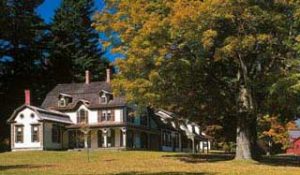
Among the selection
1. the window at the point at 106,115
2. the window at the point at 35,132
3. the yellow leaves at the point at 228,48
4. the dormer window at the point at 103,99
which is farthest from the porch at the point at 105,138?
the yellow leaves at the point at 228,48

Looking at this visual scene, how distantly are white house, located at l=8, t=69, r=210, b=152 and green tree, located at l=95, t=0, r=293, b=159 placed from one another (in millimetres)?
28446

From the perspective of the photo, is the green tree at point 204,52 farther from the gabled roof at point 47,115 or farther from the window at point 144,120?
the window at point 144,120

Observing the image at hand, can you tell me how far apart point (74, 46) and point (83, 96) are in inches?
916

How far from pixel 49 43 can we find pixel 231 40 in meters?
63.4

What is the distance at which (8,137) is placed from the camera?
86.9 meters

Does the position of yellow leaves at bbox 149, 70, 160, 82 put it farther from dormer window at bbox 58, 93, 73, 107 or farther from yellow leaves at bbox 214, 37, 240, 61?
dormer window at bbox 58, 93, 73, 107

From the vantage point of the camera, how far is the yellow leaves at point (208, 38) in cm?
3666

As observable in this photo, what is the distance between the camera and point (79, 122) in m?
75.7

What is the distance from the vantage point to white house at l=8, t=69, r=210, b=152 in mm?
71875

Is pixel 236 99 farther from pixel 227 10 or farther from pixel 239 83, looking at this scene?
pixel 227 10

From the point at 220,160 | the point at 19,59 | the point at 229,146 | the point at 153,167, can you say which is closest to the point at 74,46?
the point at 19,59

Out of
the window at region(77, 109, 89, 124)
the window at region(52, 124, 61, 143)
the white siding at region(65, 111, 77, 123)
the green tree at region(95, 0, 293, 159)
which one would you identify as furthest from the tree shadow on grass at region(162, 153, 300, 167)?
the white siding at region(65, 111, 77, 123)

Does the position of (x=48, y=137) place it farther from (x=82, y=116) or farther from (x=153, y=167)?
(x=153, y=167)

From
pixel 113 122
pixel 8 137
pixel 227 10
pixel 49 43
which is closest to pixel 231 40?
pixel 227 10
